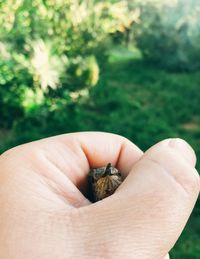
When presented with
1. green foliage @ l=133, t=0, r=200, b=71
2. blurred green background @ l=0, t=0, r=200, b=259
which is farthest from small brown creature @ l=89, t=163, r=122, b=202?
green foliage @ l=133, t=0, r=200, b=71

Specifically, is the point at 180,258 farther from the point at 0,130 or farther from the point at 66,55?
the point at 66,55

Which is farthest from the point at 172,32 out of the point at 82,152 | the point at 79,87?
the point at 82,152

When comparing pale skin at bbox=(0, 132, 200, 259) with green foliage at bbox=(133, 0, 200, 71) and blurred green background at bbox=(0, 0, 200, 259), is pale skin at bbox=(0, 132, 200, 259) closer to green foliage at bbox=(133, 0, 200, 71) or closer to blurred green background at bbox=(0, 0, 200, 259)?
blurred green background at bbox=(0, 0, 200, 259)

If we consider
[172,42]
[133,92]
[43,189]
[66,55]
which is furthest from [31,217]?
[172,42]

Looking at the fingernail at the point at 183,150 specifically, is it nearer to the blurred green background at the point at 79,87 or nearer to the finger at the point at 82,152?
the finger at the point at 82,152

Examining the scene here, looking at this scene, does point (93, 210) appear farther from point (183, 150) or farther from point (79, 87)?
point (79, 87)
